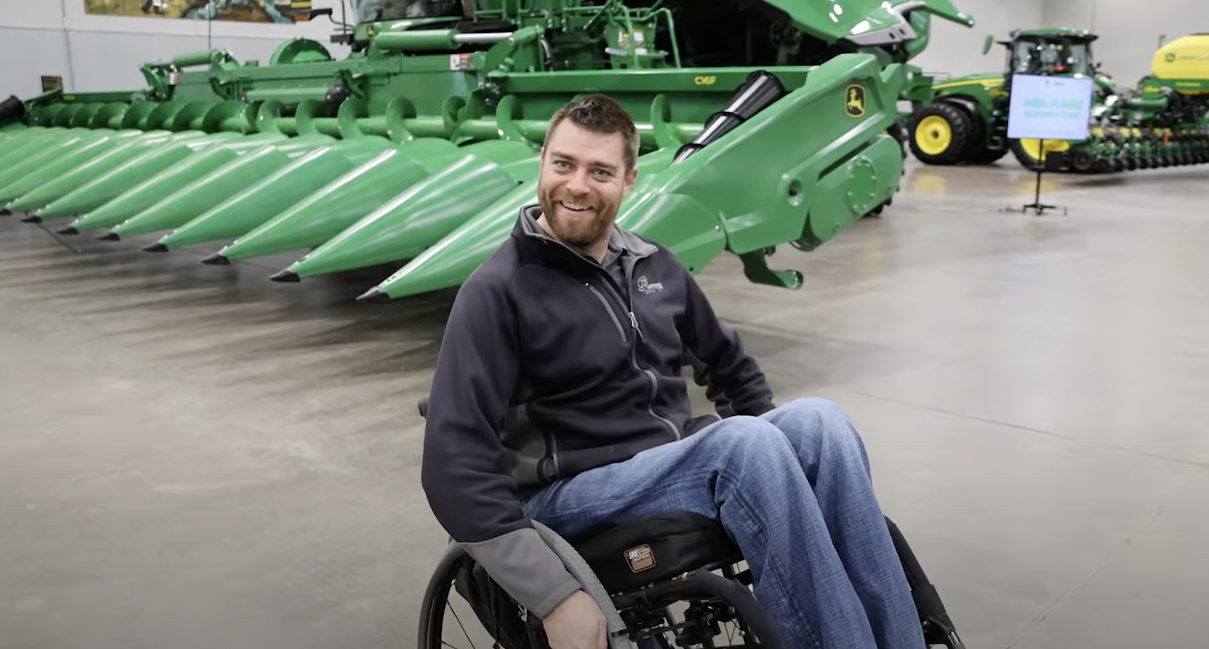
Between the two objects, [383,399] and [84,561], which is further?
[383,399]

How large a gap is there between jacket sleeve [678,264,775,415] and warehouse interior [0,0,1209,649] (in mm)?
773

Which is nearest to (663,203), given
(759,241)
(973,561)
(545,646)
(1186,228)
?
(759,241)

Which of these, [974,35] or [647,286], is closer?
[647,286]

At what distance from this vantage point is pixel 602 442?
5.63 ft

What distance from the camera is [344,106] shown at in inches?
241

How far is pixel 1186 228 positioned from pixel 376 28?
21.0 feet

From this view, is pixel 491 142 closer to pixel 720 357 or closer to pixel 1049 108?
pixel 720 357

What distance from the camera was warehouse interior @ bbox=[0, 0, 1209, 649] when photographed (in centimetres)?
242

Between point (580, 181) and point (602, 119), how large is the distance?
0.34 feet

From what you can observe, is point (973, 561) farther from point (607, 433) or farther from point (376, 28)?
point (376, 28)

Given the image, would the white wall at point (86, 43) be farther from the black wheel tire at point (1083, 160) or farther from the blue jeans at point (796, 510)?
the blue jeans at point (796, 510)

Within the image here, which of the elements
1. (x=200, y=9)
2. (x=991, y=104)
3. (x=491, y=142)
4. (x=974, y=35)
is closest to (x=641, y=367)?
(x=491, y=142)

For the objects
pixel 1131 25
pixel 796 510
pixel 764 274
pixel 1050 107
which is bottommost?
pixel 764 274

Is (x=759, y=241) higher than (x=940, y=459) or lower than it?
Result: higher
